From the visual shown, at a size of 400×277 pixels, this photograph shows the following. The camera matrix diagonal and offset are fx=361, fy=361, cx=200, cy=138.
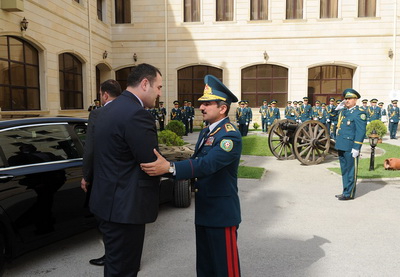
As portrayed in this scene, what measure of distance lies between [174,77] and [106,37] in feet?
15.7

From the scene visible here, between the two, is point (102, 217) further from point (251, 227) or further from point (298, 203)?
point (298, 203)

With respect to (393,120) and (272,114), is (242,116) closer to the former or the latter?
(272,114)

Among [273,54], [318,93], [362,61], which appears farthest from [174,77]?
[362,61]

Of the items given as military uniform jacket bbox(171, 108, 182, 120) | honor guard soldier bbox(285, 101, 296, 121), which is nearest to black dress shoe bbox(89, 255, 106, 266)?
military uniform jacket bbox(171, 108, 182, 120)

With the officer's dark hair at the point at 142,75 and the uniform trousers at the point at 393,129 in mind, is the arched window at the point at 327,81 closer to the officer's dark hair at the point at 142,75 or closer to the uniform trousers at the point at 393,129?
the uniform trousers at the point at 393,129

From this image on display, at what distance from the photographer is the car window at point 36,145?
3.33m

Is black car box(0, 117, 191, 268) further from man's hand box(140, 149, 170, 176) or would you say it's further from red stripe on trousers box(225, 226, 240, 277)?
red stripe on trousers box(225, 226, 240, 277)

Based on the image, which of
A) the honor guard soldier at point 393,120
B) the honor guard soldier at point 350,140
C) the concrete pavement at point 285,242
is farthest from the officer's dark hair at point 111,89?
the honor guard soldier at point 393,120

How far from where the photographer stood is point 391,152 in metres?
11.8

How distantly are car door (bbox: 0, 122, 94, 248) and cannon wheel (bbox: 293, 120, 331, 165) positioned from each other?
22.8 feet

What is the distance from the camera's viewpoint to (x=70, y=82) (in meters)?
17.9

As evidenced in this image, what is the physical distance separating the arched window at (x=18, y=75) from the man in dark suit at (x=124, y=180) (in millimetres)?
12396

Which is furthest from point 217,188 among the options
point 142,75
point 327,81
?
point 327,81

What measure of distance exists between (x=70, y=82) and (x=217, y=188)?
1690 cm
